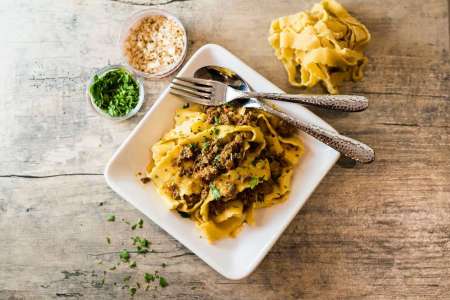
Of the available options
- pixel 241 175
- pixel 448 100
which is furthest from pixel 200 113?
pixel 448 100

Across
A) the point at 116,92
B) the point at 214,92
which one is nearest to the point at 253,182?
the point at 214,92

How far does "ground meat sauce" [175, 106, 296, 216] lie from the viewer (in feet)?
9.13

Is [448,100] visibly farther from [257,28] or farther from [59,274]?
[59,274]

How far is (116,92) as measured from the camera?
10.6 ft

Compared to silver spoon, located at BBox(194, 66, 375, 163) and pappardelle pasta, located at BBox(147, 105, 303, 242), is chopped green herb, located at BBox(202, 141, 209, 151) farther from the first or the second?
silver spoon, located at BBox(194, 66, 375, 163)

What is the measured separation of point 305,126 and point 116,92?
124cm

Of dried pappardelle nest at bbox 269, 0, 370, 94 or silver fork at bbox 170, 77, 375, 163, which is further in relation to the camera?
dried pappardelle nest at bbox 269, 0, 370, 94

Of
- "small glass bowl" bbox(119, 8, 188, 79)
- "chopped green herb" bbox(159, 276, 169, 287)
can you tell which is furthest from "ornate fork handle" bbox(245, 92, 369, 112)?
"chopped green herb" bbox(159, 276, 169, 287)

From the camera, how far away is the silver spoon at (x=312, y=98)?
2.75m

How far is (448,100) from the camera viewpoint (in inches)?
128

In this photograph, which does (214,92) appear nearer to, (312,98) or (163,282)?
(312,98)

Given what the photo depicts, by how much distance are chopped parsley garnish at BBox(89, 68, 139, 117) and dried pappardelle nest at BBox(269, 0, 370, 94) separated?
3.06 feet

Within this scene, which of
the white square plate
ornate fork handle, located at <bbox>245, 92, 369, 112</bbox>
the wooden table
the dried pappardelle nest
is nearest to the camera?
ornate fork handle, located at <bbox>245, 92, 369, 112</bbox>

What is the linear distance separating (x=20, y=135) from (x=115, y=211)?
2.65 feet
